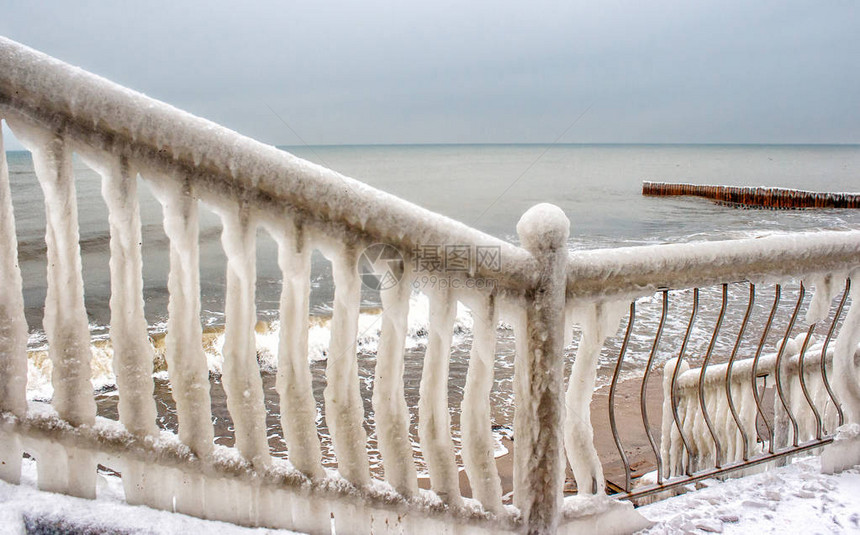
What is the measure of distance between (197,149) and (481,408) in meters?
1.32

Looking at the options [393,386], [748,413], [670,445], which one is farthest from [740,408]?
[393,386]

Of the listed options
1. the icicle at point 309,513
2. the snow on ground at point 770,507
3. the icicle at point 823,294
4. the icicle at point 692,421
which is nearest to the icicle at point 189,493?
the icicle at point 309,513

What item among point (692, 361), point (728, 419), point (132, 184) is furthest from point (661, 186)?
point (132, 184)

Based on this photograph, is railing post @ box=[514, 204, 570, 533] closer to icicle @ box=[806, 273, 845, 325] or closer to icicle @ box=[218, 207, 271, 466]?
icicle @ box=[218, 207, 271, 466]

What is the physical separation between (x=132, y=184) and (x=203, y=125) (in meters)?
0.27

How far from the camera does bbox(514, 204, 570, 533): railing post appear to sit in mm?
2064

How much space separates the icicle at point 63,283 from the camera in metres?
1.62

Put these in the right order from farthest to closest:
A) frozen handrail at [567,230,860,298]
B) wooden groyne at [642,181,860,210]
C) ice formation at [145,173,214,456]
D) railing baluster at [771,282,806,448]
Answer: wooden groyne at [642,181,860,210], railing baluster at [771,282,806,448], frozen handrail at [567,230,860,298], ice formation at [145,173,214,456]

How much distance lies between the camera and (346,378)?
1.94 meters

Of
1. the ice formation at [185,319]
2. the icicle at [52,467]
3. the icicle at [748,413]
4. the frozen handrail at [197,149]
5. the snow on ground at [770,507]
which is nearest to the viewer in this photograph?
the frozen handrail at [197,149]

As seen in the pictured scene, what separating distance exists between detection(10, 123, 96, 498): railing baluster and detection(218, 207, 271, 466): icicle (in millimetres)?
404

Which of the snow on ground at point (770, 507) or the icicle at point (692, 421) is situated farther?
the icicle at point (692, 421)

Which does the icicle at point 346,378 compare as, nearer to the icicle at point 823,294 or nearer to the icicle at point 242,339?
the icicle at point 242,339

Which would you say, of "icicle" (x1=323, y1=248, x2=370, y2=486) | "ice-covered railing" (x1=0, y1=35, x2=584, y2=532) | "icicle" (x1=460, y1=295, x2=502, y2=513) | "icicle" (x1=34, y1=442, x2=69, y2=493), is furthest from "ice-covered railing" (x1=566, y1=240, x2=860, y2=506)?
"icicle" (x1=34, y1=442, x2=69, y2=493)
